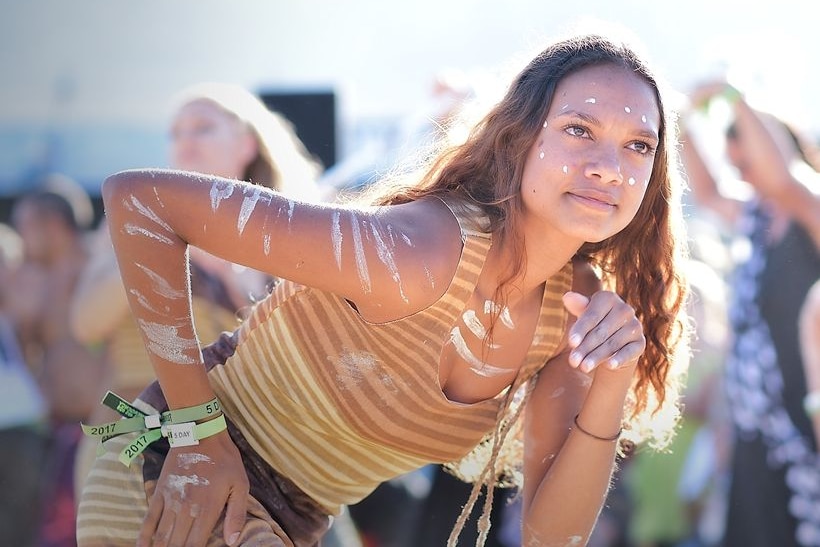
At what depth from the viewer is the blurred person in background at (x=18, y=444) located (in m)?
4.53

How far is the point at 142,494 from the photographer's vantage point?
6.08 ft

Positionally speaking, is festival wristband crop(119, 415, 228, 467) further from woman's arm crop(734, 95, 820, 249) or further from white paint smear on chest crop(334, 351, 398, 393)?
woman's arm crop(734, 95, 820, 249)

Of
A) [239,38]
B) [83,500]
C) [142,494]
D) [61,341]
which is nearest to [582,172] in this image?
[142,494]

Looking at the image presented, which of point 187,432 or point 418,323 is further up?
Result: point 418,323

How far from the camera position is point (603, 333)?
1.82 m

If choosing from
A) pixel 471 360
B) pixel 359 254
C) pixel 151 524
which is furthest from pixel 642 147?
pixel 151 524

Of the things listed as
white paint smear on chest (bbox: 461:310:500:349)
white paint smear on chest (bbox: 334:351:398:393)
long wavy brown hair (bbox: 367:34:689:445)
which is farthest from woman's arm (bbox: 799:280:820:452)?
white paint smear on chest (bbox: 334:351:398:393)

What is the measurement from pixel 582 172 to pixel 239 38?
424 cm

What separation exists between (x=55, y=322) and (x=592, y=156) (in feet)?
12.2

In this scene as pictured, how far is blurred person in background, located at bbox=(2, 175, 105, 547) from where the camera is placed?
4478 millimetres

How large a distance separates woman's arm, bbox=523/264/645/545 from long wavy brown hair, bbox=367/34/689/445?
7.0 inches

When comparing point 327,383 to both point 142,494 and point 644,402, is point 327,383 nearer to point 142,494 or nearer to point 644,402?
point 142,494

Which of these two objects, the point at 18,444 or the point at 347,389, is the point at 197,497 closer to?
the point at 347,389

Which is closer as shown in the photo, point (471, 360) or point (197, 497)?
point (197, 497)
